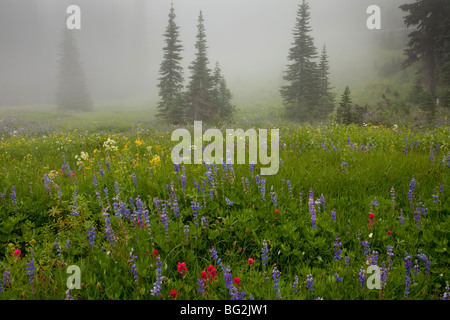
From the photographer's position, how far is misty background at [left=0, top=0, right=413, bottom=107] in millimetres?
65875

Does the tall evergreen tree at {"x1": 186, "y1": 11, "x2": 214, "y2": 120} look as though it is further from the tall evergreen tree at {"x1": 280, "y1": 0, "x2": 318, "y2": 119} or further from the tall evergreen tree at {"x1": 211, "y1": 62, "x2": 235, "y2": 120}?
the tall evergreen tree at {"x1": 280, "y1": 0, "x2": 318, "y2": 119}

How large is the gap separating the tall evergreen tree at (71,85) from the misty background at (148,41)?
48.6 feet

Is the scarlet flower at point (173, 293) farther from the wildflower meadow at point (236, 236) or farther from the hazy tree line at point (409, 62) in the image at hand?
the hazy tree line at point (409, 62)

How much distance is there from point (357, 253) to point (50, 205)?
13.3 feet

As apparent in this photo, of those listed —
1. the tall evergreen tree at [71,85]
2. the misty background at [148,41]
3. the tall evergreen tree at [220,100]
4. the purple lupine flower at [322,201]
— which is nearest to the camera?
the purple lupine flower at [322,201]

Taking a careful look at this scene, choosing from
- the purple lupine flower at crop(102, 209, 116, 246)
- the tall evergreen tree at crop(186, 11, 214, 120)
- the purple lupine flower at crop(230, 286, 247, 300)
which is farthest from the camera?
the tall evergreen tree at crop(186, 11, 214, 120)

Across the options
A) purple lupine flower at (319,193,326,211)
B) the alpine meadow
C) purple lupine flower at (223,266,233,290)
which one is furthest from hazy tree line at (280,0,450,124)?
purple lupine flower at (223,266,233,290)

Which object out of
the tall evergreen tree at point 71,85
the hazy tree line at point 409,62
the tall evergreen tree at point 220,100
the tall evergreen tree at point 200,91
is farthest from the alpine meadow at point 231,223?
the tall evergreen tree at point 71,85

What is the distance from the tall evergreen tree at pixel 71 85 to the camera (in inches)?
1719

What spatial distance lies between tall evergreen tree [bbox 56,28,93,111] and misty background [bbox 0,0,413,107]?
14.8 m

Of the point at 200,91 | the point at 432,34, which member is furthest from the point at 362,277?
the point at 432,34

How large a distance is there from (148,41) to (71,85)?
7849cm

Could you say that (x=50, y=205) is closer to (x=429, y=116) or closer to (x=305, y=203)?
(x=305, y=203)
